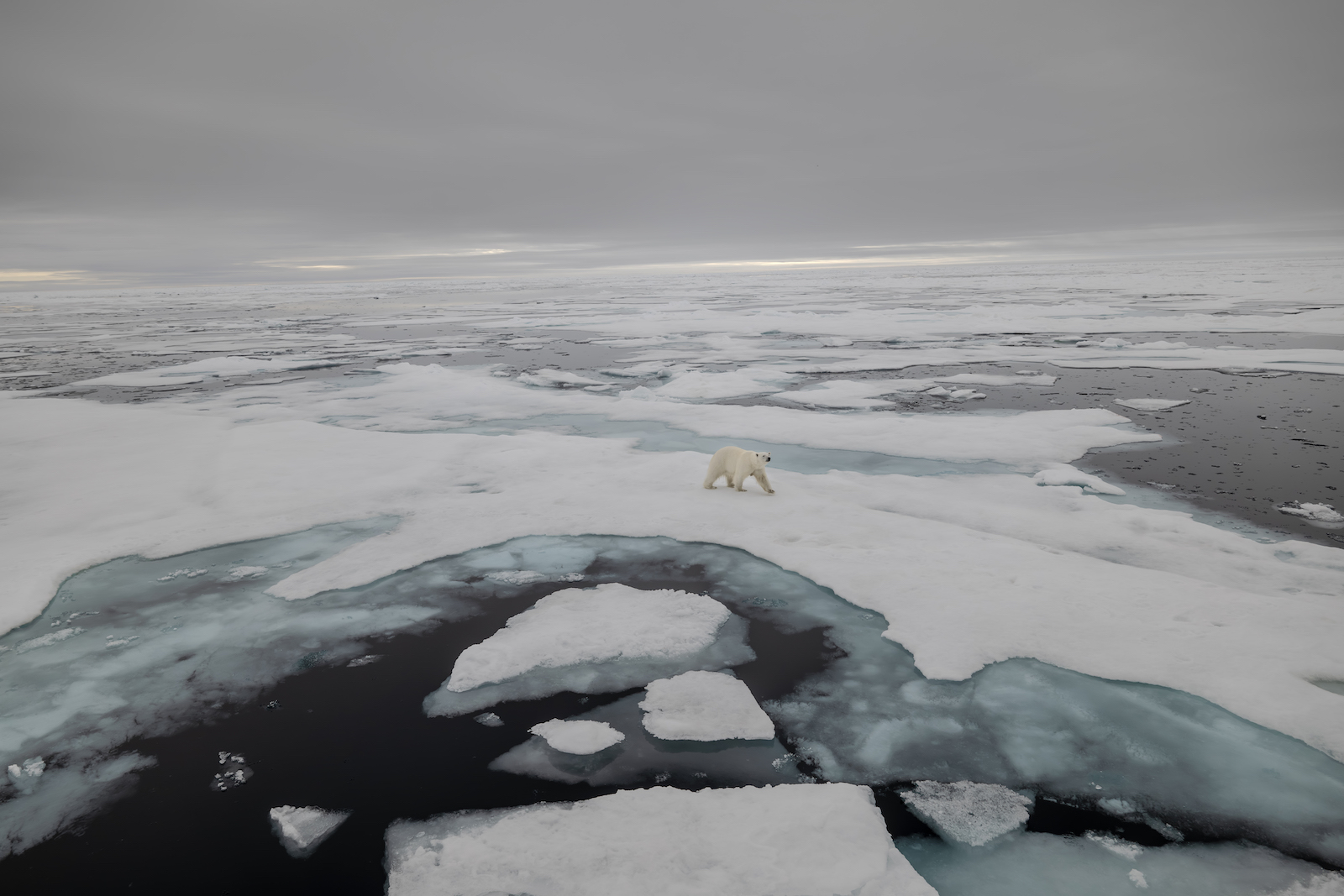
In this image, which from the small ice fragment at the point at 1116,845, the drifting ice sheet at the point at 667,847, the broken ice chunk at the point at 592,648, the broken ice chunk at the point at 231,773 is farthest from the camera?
the broken ice chunk at the point at 592,648

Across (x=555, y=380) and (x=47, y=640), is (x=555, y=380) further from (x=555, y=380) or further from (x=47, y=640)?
(x=47, y=640)

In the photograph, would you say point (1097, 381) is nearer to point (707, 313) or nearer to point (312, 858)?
point (312, 858)

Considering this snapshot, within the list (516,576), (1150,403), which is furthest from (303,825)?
(1150,403)

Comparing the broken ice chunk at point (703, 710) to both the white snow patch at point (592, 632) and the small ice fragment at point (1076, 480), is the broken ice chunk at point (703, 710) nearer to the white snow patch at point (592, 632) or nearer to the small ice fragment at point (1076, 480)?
the white snow patch at point (592, 632)

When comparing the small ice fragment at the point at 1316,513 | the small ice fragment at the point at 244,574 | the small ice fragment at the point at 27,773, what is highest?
the small ice fragment at the point at 1316,513

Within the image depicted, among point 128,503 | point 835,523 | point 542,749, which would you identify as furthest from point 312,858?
point 128,503

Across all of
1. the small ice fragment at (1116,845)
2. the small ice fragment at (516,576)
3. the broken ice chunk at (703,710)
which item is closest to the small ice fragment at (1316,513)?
the small ice fragment at (1116,845)

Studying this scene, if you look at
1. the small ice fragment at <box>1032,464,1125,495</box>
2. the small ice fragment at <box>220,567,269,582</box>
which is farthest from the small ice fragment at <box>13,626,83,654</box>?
the small ice fragment at <box>1032,464,1125,495</box>
